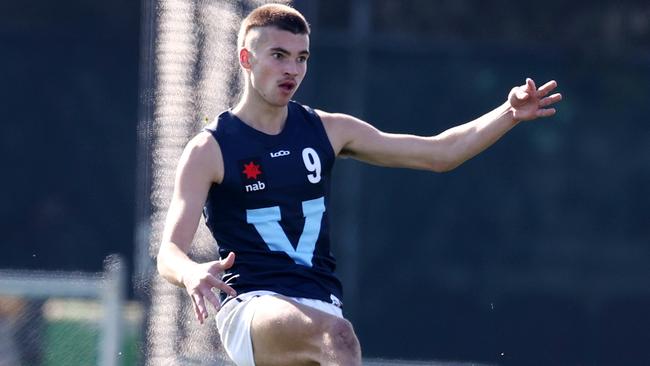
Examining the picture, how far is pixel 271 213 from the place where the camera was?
481 cm

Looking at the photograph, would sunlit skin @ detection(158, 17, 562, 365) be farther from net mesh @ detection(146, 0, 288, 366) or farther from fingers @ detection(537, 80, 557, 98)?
net mesh @ detection(146, 0, 288, 366)

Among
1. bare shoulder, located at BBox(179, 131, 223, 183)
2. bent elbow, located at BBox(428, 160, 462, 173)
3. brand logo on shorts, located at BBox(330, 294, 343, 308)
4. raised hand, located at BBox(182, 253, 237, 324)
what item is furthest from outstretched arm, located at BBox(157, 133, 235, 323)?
bent elbow, located at BBox(428, 160, 462, 173)

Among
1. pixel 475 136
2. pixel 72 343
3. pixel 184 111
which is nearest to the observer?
pixel 475 136

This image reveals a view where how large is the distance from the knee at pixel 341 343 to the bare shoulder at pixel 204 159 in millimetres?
696

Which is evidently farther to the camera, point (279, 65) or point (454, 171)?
point (454, 171)

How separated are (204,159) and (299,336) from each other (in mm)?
711

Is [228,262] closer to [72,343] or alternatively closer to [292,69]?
[292,69]

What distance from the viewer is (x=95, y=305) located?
722 centimetres

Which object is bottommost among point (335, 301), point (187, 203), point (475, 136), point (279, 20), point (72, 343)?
point (72, 343)

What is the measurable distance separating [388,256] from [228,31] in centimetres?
626

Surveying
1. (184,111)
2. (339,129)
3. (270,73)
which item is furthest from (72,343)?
(270,73)

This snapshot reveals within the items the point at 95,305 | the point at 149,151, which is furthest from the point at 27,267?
the point at 149,151

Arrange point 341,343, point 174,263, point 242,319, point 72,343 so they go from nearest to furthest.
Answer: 1. point 341,343
2. point 174,263
3. point 242,319
4. point 72,343

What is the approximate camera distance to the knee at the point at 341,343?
14.4 ft
